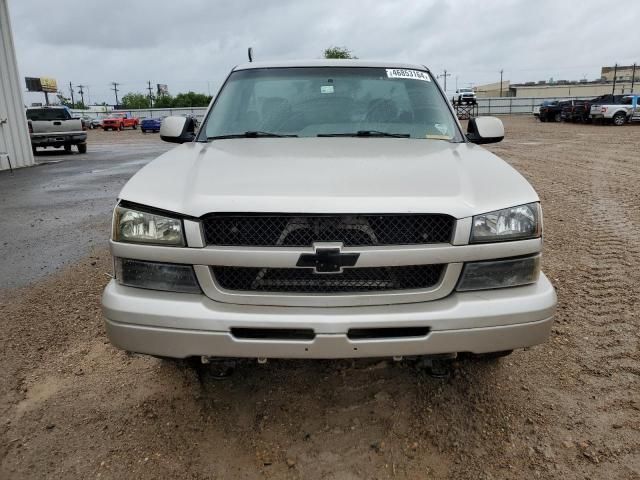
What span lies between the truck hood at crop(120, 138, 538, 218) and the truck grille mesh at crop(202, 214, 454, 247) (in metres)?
0.06

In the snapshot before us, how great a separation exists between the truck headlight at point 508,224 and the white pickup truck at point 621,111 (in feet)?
98.8

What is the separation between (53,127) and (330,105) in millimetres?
18977

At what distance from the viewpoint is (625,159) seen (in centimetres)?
1317

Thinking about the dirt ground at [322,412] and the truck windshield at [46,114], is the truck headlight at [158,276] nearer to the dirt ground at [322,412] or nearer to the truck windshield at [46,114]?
the dirt ground at [322,412]

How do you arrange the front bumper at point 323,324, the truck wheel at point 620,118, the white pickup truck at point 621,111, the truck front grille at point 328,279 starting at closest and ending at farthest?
1. the front bumper at point 323,324
2. the truck front grille at point 328,279
3. the white pickup truck at point 621,111
4. the truck wheel at point 620,118

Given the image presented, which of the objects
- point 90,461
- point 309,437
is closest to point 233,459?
point 309,437

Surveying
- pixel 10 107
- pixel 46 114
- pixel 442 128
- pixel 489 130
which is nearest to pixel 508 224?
pixel 442 128

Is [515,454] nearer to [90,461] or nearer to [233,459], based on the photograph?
[233,459]

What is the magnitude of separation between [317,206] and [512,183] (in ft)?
3.15

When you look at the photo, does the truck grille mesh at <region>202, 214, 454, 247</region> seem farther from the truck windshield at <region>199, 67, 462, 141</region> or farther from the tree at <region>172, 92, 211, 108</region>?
the tree at <region>172, 92, 211, 108</region>

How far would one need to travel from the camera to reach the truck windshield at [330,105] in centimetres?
347

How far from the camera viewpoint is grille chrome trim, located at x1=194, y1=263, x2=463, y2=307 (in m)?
2.20

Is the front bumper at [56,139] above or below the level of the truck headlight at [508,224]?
below

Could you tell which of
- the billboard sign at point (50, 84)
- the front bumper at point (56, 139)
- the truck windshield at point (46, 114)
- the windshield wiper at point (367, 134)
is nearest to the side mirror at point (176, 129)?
the windshield wiper at point (367, 134)
